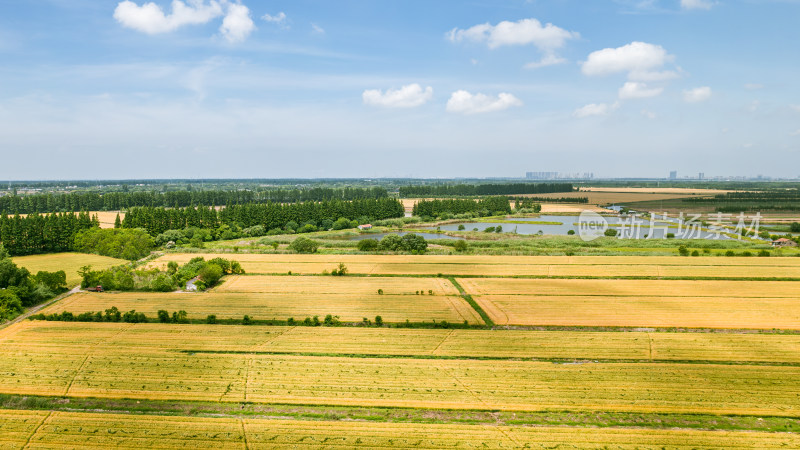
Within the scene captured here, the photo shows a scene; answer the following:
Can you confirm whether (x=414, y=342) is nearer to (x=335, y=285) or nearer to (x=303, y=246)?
(x=335, y=285)

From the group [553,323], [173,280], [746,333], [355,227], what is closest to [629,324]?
[553,323]

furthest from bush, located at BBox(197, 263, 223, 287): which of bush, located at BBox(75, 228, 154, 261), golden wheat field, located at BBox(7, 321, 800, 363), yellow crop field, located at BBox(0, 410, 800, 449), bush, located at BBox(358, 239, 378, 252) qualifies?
bush, located at BBox(358, 239, 378, 252)

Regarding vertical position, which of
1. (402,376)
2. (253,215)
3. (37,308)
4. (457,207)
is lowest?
(402,376)

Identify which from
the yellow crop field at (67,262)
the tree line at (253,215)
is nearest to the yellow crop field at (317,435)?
the yellow crop field at (67,262)

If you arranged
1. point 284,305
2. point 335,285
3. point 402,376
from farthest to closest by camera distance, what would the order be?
point 335,285, point 284,305, point 402,376

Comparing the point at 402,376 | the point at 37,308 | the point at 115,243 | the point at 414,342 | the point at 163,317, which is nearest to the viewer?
the point at 402,376

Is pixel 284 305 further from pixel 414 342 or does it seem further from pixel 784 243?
pixel 784 243

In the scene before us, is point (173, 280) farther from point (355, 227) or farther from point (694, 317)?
point (355, 227)

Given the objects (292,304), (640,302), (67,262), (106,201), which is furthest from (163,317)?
(106,201)

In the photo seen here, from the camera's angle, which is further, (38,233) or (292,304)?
(38,233)

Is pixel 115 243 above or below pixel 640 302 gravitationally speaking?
above
